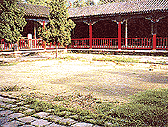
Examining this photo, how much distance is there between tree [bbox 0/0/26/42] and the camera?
51.4 ft

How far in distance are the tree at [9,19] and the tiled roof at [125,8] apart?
8.64 metres

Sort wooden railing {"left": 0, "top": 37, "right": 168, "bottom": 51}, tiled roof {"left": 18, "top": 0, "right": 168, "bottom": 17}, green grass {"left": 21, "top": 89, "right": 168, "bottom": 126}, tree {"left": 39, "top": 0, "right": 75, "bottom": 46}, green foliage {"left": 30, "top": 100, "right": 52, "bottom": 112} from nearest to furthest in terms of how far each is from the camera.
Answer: green grass {"left": 21, "top": 89, "right": 168, "bottom": 126}, green foliage {"left": 30, "top": 100, "right": 52, "bottom": 112}, tree {"left": 39, "top": 0, "right": 75, "bottom": 46}, wooden railing {"left": 0, "top": 37, "right": 168, "bottom": 51}, tiled roof {"left": 18, "top": 0, "right": 168, "bottom": 17}

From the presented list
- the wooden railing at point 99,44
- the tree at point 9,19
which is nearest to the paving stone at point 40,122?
the tree at point 9,19

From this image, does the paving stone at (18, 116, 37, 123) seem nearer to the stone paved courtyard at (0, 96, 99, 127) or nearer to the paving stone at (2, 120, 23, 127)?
the stone paved courtyard at (0, 96, 99, 127)

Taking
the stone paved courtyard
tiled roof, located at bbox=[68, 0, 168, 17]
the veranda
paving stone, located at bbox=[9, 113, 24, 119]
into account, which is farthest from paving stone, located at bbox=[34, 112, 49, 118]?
tiled roof, located at bbox=[68, 0, 168, 17]

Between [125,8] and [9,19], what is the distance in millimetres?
10895

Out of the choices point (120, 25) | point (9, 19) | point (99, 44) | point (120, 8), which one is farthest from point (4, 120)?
point (120, 8)

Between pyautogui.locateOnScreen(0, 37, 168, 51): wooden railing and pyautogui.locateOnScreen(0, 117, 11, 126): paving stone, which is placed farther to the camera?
pyautogui.locateOnScreen(0, 37, 168, 51): wooden railing

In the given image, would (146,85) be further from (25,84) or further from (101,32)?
(101,32)

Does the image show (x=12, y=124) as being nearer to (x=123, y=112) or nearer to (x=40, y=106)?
(x=40, y=106)

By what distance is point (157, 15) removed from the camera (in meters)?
19.8

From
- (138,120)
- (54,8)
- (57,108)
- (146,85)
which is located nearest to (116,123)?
(138,120)

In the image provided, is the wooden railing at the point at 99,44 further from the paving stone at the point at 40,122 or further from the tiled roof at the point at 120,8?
the paving stone at the point at 40,122

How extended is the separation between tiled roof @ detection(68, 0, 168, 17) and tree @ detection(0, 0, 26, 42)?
864 cm
